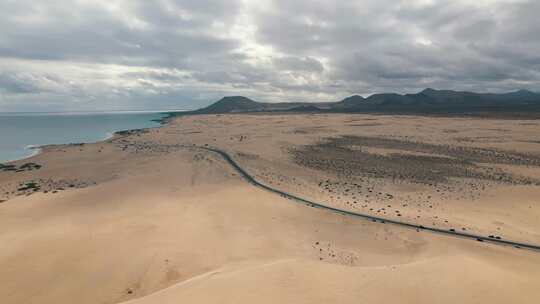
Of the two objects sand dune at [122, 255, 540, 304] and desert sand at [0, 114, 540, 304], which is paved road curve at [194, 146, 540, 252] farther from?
sand dune at [122, 255, 540, 304]

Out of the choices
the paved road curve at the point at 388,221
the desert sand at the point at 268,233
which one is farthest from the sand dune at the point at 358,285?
the paved road curve at the point at 388,221

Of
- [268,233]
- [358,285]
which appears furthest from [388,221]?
[358,285]

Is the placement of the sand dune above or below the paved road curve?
above

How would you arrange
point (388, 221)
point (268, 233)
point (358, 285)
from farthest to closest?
point (388, 221), point (268, 233), point (358, 285)

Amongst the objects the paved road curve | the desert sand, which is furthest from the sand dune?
the paved road curve

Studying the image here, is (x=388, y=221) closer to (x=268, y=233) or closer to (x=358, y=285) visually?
(x=268, y=233)

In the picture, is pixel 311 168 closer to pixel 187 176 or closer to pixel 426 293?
pixel 187 176

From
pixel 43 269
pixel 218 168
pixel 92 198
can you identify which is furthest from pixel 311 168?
pixel 43 269

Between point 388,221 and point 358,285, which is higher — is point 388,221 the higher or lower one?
the lower one

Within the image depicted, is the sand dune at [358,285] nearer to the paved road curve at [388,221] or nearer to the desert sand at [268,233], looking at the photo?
the desert sand at [268,233]
